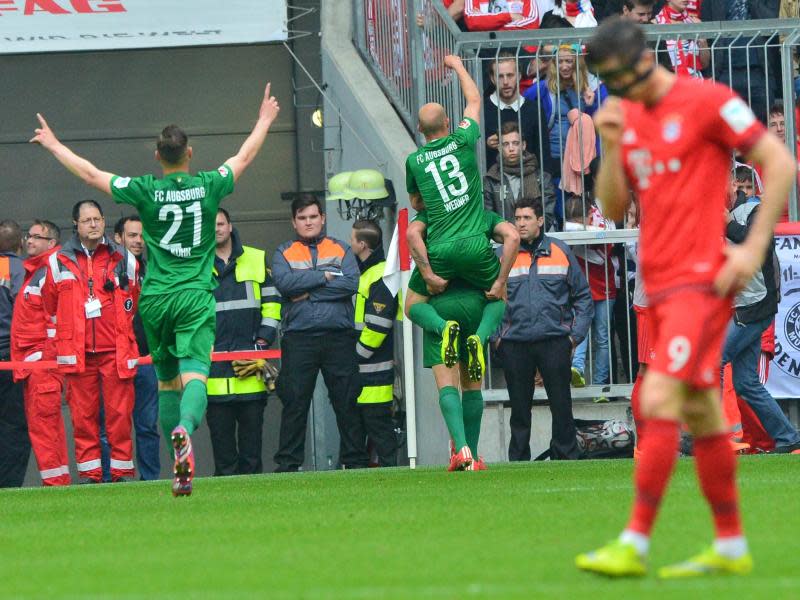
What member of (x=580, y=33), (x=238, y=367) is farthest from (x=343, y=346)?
(x=580, y=33)

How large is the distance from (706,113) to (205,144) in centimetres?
1421

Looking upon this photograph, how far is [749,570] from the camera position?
551 cm

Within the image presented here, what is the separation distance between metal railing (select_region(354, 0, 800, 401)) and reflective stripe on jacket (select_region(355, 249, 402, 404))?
94 centimetres

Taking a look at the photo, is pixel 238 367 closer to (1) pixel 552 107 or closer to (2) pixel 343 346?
(2) pixel 343 346

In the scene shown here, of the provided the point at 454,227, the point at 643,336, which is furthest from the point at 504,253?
the point at 643,336

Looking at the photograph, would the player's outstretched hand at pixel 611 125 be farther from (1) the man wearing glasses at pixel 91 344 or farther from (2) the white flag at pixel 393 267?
(1) the man wearing glasses at pixel 91 344

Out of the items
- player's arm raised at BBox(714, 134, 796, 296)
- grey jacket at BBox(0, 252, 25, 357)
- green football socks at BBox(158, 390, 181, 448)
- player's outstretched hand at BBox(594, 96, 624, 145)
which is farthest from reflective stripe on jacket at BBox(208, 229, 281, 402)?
player's arm raised at BBox(714, 134, 796, 296)

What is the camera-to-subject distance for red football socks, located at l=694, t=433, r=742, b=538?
5.45 m

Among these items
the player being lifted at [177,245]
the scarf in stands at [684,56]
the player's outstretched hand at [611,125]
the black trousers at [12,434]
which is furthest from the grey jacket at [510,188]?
the player's outstretched hand at [611,125]

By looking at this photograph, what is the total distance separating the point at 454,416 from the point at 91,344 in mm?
4137

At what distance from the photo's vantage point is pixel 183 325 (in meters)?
9.91

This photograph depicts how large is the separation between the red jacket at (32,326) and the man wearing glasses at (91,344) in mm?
95

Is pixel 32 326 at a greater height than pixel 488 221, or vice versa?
pixel 488 221

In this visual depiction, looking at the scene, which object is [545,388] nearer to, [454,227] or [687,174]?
[454,227]
